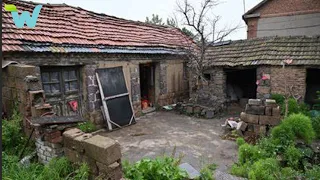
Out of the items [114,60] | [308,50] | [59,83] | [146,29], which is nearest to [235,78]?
[308,50]

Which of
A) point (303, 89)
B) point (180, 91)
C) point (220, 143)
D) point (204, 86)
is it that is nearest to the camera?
point (220, 143)

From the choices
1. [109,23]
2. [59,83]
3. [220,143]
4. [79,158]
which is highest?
[109,23]

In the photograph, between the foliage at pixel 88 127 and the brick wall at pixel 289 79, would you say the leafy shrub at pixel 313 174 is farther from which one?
the foliage at pixel 88 127

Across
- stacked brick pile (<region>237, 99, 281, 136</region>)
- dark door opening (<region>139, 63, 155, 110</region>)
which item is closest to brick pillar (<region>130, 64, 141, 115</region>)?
dark door opening (<region>139, 63, 155, 110</region>)

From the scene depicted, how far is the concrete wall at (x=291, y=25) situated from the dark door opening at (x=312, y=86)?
3.53 metres

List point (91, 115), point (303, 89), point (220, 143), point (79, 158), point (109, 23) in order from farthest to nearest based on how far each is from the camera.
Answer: point (109, 23) < point (303, 89) < point (91, 115) < point (220, 143) < point (79, 158)

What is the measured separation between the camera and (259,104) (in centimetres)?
680

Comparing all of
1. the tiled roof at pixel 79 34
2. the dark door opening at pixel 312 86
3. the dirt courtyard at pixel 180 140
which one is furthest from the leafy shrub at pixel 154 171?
the dark door opening at pixel 312 86

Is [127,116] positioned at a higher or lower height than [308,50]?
lower

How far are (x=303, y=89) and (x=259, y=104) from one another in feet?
12.0

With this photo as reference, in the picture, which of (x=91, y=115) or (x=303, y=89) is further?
(x=303, y=89)

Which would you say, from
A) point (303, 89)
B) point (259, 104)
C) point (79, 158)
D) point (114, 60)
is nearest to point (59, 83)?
point (114, 60)

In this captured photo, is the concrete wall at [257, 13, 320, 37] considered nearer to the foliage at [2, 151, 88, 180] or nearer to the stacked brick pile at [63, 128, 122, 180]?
the stacked brick pile at [63, 128, 122, 180]

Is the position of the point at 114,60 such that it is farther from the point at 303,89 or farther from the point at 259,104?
the point at 303,89
